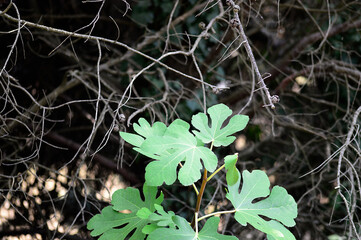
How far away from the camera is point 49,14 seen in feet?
8.27

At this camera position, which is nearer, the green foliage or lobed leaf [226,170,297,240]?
the green foliage

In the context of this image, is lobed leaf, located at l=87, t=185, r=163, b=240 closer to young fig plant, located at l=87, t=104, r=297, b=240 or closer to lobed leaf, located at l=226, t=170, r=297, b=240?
young fig plant, located at l=87, t=104, r=297, b=240

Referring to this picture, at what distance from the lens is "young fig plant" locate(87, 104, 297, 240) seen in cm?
109

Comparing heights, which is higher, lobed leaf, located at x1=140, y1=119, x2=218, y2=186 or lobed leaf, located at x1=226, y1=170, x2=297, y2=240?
lobed leaf, located at x1=140, y1=119, x2=218, y2=186

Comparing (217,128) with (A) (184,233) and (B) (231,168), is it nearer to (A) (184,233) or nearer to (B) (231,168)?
(B) (231,168)

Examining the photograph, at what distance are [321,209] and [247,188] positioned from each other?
5.71 feet

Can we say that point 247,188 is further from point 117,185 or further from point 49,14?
point 49,14

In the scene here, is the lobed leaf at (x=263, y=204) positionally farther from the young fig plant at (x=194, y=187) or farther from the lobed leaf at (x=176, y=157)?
the lobed leaf at (x=176, y=157)

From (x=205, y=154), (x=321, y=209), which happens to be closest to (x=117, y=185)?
(x=321, y=209)

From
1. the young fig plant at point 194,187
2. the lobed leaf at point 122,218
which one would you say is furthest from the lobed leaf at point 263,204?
the lobed leaf at point 122,218

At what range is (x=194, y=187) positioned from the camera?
1.15m

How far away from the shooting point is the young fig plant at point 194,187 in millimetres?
1086

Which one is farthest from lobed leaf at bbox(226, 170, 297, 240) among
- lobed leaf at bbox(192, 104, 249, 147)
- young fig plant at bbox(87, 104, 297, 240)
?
lobed leaf at bbox(192, 104, 249, 147)

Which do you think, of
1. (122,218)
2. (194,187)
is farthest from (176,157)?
(122,218)
